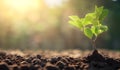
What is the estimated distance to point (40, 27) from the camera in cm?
1680

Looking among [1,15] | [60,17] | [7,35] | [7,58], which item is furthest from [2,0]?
[7,58]

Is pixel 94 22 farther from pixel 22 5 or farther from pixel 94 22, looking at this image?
pixel 22 5

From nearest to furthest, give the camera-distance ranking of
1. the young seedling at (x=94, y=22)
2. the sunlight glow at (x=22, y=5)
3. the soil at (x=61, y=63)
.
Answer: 1. the soil at (x=61, y=63)
2. the young seedling at (x=94, y=22)
3. the sunlight glow at (x=22, y=5)

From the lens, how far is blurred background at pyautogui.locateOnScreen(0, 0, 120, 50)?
51.6ft

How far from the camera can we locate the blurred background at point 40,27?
1573cm

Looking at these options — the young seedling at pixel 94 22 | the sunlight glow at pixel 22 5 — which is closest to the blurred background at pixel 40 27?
the sunlight glow at pixel 22 5

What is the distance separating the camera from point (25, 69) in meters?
3.05

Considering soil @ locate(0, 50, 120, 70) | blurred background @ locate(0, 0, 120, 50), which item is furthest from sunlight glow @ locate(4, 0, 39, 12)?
soil @ locate(0, 50, 120, 70)

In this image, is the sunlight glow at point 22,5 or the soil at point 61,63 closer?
the soil at point 61,63

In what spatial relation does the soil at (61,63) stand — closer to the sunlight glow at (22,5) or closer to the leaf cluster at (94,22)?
the leaf cluster at (94,22)

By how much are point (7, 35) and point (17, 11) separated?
1.56 meters

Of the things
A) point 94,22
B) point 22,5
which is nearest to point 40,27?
point 22,5

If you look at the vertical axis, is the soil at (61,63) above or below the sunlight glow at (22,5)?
below

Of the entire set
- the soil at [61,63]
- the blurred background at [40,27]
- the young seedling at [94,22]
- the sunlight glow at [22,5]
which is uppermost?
the sunlight glow at [22,5]
